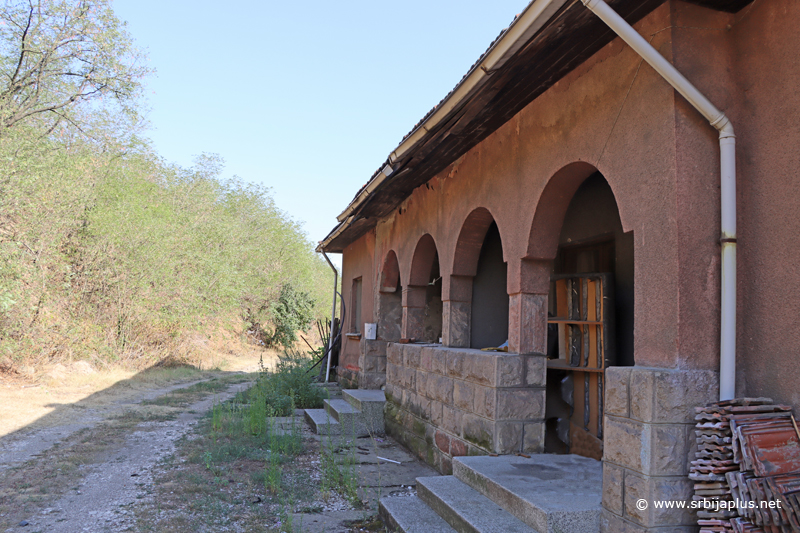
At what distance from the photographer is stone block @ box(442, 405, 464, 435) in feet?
15.4

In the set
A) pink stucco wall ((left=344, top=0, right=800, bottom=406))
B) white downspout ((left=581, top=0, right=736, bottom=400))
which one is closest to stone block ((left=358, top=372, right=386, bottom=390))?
pink stucco wall ((left=344, top=0, right=800, bottom=406))

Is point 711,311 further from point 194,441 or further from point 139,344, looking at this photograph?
point 139,344

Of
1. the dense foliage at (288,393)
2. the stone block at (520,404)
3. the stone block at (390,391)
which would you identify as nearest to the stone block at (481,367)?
the stone block at (520,404)

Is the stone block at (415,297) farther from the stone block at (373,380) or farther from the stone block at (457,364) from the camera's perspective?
the stone block at (373,380)

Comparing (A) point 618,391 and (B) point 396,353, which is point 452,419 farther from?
(A) point 618,391

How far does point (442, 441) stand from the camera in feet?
16.6

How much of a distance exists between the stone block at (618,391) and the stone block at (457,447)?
205 centimetres

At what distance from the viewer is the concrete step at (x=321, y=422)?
678 centimetres

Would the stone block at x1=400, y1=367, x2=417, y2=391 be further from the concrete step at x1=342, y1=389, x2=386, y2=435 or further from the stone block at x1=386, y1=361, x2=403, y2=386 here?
the concrete step at x1=342, y1=389, x2=386, y2=435

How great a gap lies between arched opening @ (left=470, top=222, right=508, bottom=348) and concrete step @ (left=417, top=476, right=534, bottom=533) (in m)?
1.94


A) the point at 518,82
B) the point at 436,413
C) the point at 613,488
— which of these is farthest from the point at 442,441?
the point at 518,82

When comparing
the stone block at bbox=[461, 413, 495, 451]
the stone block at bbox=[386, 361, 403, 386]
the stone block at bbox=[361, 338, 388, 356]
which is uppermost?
the stone block at bbox=[361, 338, 388, 356]

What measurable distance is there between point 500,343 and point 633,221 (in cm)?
309

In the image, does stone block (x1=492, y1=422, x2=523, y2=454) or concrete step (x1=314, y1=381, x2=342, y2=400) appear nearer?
stone block (x1=492, y1=422, x2=523, y2=454)
